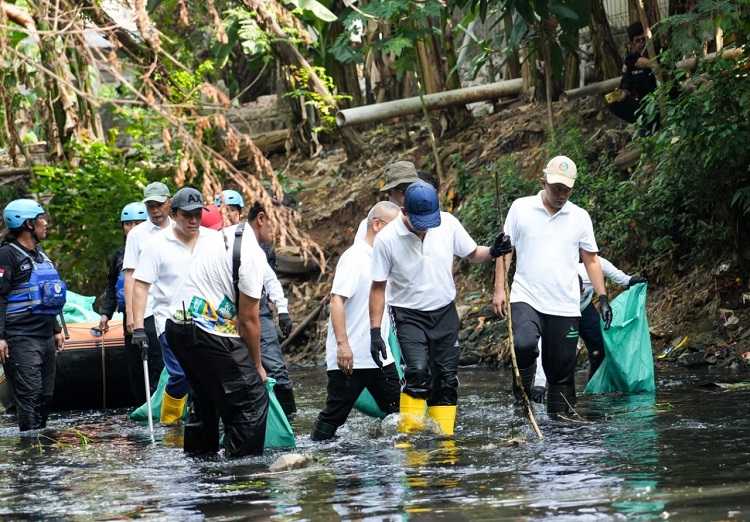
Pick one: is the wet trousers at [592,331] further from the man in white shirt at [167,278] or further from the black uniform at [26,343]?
the black uniform at [26,343]

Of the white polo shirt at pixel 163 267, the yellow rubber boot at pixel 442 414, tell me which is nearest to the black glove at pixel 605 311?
the yellow rubber boot at pixel 442 414

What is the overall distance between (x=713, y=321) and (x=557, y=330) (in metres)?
4.46

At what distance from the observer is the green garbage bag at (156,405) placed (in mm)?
12547

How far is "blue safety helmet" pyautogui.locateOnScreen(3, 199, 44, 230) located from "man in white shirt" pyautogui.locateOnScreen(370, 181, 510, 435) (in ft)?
11.4

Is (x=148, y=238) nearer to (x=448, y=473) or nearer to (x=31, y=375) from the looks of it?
(x=31, y=375)

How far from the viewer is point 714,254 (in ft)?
50.1

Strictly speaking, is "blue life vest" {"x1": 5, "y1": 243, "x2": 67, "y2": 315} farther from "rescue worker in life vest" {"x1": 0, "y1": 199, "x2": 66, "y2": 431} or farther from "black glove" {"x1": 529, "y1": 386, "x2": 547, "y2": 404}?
"black glove" {"x1": 529, "y1": 386, "x2": 547, "y2": 404}

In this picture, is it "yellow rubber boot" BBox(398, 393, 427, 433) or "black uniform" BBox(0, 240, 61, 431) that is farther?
"black uniform" BBox(0, 240, 61, 431)

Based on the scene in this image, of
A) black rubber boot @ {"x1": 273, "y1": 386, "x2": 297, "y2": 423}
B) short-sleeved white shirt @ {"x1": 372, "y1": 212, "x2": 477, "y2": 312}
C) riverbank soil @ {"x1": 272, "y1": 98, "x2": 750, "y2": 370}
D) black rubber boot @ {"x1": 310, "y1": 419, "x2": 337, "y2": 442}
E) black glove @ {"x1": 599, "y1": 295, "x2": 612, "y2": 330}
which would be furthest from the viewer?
riverbank soil @ {"x1": 272, "y1": 98, "x2": 750, "y2": 370}

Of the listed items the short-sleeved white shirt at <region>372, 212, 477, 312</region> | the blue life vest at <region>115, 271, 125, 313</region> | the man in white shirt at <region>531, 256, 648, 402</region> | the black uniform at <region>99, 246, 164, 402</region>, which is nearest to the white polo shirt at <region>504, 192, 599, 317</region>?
the short-sleeved white shirt at <region>372, 212, 477, 312</region>

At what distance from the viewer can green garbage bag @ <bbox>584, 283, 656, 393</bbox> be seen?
12.4m

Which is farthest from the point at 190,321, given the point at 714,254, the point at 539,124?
the point at 539,124

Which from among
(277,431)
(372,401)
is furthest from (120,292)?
(277,431)

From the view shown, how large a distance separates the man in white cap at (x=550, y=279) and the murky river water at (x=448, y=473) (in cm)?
51
